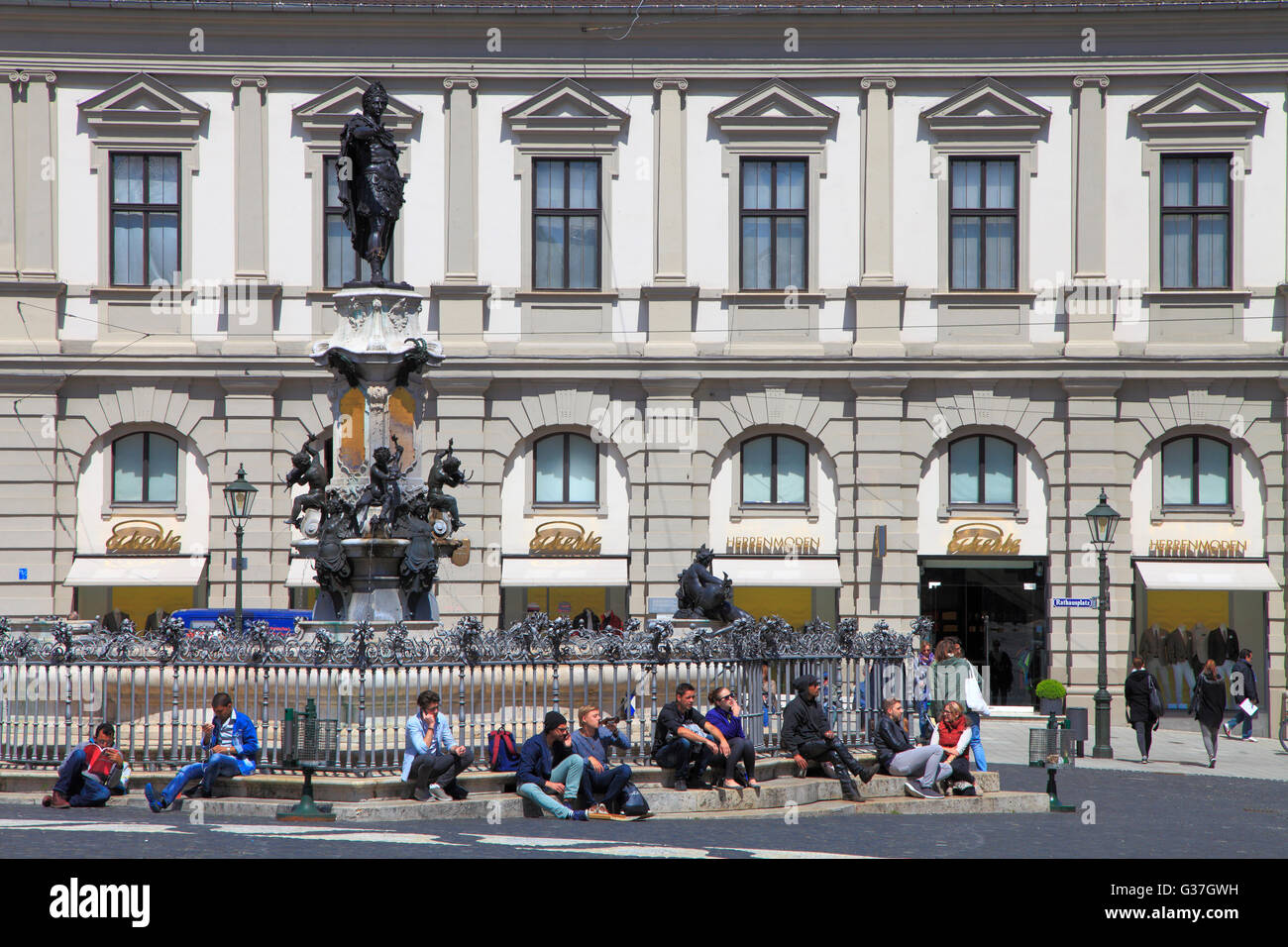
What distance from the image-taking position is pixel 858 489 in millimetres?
36000

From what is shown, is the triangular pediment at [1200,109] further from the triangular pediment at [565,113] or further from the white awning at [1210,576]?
the triangular pediment at [565,113]

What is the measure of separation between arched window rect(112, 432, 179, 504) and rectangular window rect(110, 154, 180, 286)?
3295mm

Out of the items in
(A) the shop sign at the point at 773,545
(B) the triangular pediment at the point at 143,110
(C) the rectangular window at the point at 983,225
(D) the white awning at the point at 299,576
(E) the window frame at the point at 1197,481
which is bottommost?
(D) the white awning at the point at 299,576

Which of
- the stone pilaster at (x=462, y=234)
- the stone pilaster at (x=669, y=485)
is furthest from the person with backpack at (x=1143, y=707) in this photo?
the stone pilaster at (x=462, y=234)

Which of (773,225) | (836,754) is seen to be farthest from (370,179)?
(773,225)

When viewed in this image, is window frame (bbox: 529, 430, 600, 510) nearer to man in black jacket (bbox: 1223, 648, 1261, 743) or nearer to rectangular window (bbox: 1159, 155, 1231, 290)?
rectangular window (bbox: 1159, 155, 1231, 290)

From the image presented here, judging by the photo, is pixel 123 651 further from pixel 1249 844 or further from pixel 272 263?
pixel 272 263

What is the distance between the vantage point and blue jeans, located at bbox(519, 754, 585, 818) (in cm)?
1658

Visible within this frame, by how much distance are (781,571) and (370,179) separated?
51.9 feet

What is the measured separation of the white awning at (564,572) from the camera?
3572cm

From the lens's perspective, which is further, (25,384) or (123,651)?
(25,384)

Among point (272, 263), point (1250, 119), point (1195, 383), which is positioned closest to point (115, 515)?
point (272, 263)

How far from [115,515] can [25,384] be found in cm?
318

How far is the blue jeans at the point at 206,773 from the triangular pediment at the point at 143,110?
A: 22042 millimetres
